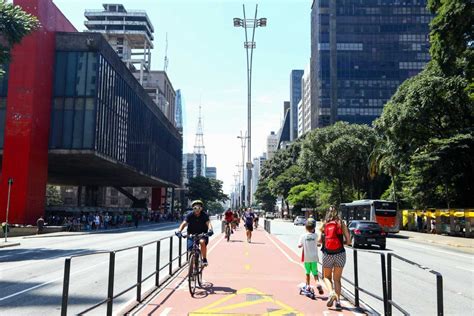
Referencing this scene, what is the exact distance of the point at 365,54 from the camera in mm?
125812

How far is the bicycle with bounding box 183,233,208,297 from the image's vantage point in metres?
9.54

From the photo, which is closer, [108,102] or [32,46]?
[32,46]

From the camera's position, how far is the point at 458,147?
37.3 metres

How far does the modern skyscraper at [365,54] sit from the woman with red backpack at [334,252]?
389 feet

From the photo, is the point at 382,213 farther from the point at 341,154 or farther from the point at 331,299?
the point at 331,299

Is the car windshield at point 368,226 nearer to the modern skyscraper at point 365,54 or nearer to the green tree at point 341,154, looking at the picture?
the green tree at point 341,154

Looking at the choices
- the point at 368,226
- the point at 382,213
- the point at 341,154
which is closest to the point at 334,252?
the point at 368,226

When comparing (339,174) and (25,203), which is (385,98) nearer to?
(339,174)

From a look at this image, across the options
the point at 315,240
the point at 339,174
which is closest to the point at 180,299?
the point at 315,240

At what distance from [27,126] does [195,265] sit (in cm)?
3390

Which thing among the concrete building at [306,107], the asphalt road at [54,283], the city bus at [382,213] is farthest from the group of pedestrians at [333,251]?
the concrete building at [306,107]

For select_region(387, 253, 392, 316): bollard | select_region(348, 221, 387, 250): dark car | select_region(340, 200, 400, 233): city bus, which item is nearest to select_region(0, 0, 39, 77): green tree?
select_region(348, 221, 387, 250): dark car

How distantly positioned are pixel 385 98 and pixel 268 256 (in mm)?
116771

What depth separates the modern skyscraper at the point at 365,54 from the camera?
12488 centimetres
